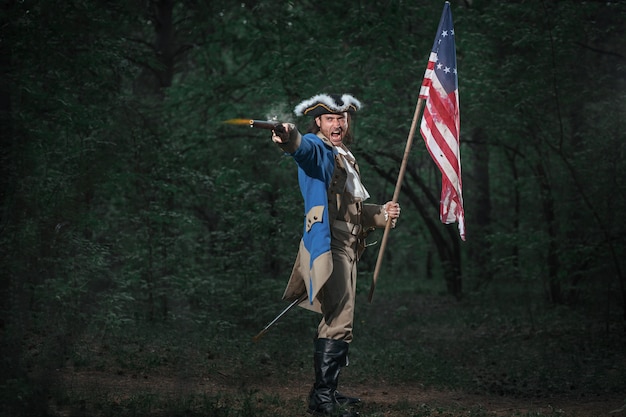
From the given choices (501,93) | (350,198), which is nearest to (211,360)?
(350,198)

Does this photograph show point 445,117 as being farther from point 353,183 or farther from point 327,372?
point 327,372

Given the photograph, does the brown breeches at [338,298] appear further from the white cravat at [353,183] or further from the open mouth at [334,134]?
the open mouth at [334,134]

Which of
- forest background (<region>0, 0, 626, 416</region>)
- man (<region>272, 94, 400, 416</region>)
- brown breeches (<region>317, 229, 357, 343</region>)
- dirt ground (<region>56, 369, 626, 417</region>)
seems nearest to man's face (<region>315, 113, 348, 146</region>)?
man (<region>272, 94, 400, 416</region>)

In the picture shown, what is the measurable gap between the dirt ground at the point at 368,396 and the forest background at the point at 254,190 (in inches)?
11.2

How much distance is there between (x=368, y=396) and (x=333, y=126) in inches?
115

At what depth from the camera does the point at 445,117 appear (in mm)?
6387

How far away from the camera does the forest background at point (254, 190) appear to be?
8008 mm

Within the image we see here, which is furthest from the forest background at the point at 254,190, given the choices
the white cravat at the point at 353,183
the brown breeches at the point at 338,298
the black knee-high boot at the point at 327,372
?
the brown breeches at the point at 338,298

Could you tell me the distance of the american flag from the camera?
20.8 ft

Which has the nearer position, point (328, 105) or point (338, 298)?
point (338, 298)

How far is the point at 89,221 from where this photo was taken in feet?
28.9

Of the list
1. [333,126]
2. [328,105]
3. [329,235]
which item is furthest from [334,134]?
[329,235]

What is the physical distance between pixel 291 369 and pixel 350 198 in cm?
337

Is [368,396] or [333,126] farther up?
[333,126]
